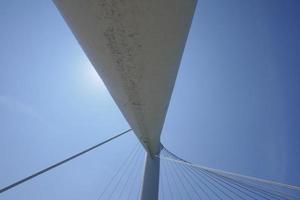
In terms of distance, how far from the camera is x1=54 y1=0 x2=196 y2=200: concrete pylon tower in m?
2.18

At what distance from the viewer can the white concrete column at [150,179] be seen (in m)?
7.04

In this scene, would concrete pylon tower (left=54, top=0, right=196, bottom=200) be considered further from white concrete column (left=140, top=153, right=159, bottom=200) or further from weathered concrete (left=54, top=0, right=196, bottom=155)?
white concrete column (left=140, top=153, right=159, bottom=200)

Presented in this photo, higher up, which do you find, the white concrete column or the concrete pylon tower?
the concrete pylon tower

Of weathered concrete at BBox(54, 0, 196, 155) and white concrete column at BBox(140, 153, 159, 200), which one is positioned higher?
weathered concrete at BBox(54, 0, 196, 155)

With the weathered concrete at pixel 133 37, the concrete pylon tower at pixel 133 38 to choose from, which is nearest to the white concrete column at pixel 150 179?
the concrete pylon tower at pixel 133 38

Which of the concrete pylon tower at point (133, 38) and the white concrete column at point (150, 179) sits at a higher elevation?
the concrete pylon tower at point (133, 38)

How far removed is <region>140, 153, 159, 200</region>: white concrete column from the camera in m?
7.04

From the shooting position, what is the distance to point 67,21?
251cm

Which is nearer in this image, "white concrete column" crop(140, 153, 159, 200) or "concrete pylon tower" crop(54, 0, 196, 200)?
"concrete pylon tower" crop(54, 0, 196, 200)

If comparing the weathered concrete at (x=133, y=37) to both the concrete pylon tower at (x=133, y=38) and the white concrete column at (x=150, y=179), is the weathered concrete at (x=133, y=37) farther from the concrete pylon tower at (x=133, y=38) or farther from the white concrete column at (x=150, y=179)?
the white concrete column at (x=150, y=179)

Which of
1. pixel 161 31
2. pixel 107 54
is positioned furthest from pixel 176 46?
pixel 107 54

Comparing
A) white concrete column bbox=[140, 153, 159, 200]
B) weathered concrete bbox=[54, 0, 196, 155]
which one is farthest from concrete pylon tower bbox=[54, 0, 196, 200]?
white concrete column bbox=[140, 153, 159, 200]

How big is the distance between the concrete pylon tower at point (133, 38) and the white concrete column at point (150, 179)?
437cm

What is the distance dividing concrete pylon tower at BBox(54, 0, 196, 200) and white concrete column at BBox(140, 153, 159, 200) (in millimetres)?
4365
